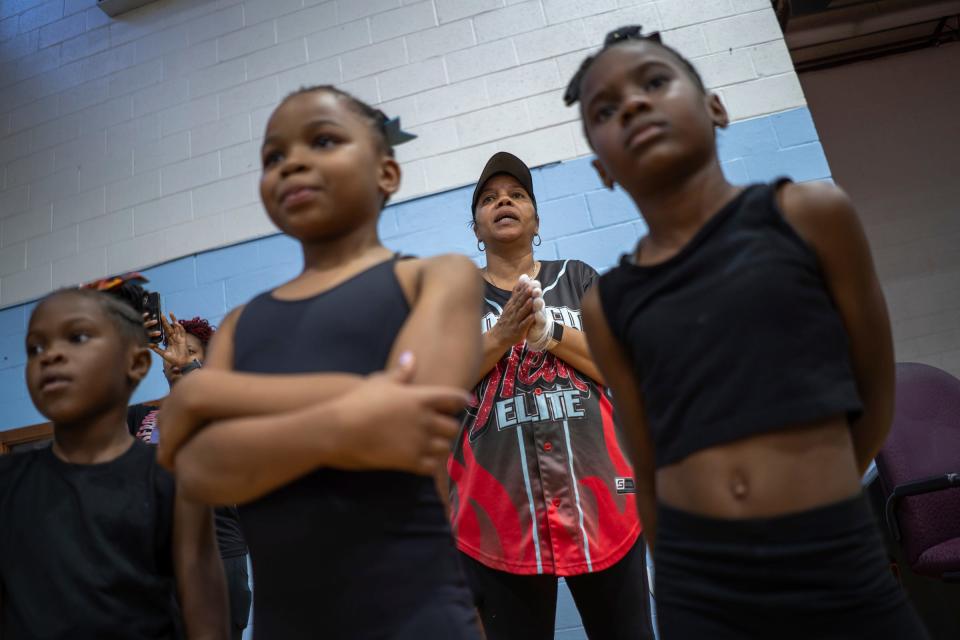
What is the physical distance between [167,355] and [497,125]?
1.76 m

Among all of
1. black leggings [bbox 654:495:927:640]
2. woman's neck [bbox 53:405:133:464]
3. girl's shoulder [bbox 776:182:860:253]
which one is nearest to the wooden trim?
woman's neck [bbox 53:405:133:464]

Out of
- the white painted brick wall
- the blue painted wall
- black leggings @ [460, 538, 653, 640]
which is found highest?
the white painted brick wall

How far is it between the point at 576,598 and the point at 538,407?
1.58ft

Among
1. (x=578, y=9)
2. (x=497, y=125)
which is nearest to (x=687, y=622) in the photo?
(x=497, y=125)

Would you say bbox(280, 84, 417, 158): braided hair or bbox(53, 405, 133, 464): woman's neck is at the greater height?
bbox(280, 84, 417, 158): braided hair

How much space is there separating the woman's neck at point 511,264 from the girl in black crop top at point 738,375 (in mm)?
966

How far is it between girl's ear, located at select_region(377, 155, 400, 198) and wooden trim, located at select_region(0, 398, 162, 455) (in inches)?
116

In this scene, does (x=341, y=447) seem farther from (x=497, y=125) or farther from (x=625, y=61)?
(x=497, y=125)

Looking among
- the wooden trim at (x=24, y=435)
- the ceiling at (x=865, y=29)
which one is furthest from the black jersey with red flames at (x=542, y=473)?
the ceiling at (x=865, y=29)

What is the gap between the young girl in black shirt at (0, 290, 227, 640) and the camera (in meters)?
1.17

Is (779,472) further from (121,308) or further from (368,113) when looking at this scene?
(121,308)

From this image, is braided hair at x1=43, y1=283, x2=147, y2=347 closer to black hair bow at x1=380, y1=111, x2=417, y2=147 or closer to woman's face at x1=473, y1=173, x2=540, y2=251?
black hair bow at x1=380, y1=111, x2=417, y2=147

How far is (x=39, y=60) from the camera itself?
4227 millimetres

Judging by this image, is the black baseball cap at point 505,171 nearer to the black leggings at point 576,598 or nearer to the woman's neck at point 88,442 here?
the black leggings at point 576,598
